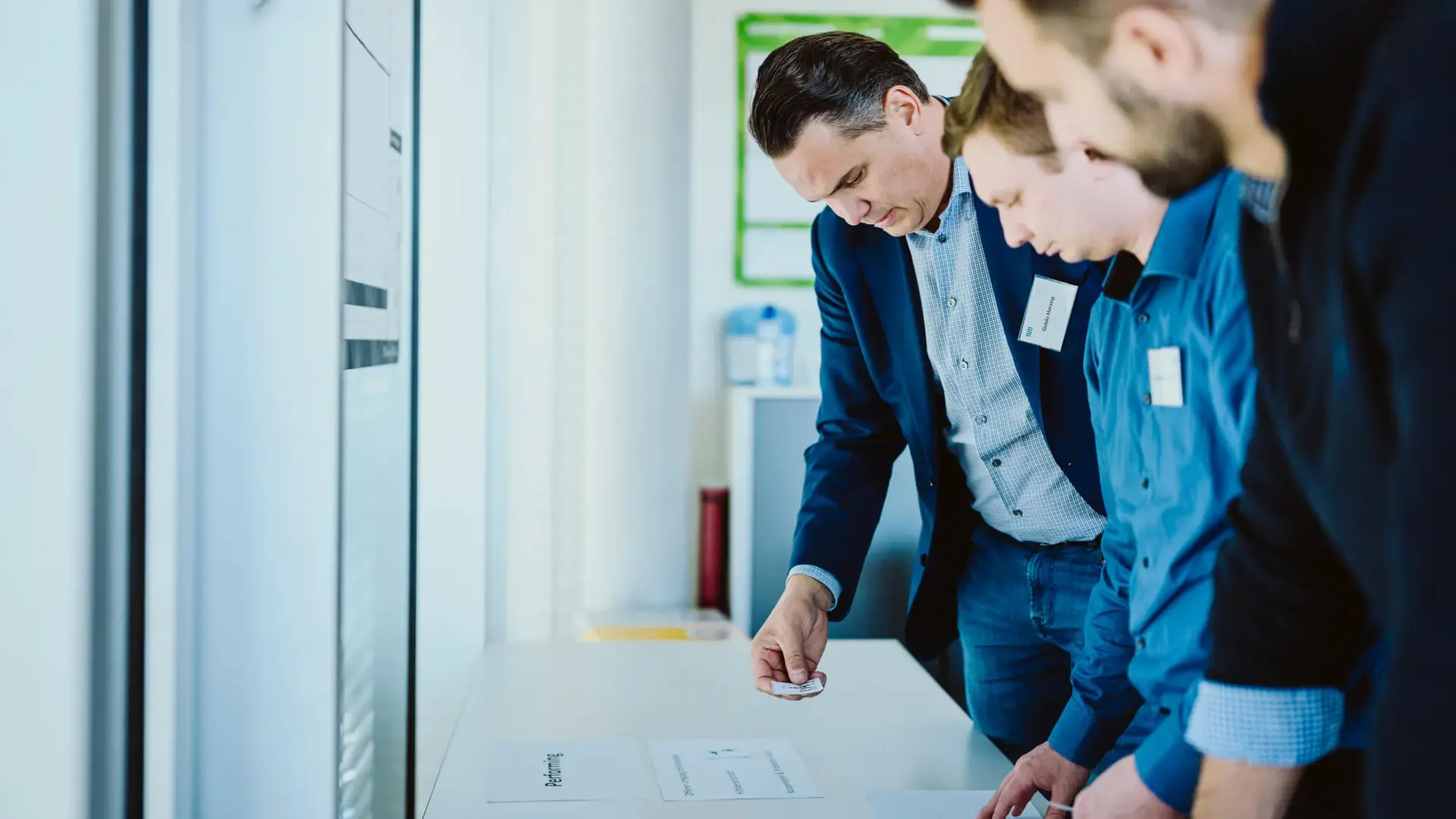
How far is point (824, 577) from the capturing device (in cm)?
143

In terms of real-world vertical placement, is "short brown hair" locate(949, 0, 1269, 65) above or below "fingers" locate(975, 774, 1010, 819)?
above

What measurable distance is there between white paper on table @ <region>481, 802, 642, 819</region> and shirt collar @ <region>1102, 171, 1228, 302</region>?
2.20ft

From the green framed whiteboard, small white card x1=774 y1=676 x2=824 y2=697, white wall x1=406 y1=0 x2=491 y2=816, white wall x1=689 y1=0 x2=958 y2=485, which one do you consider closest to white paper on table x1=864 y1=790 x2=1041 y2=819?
small white card x1=774 y1=676 x2=824 y2=697

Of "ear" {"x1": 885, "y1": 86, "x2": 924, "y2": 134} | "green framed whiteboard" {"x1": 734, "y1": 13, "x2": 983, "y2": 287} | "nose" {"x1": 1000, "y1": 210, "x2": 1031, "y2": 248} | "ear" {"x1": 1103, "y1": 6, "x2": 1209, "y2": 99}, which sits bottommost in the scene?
"nose" {"x1": 1000, "y1": 210, "x2": 1031, "y2": 248}

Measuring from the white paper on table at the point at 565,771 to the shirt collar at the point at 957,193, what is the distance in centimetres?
70

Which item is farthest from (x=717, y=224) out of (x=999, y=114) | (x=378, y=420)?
(x=999, y=114)

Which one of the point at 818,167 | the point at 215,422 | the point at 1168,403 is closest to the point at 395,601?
the point at 215,422

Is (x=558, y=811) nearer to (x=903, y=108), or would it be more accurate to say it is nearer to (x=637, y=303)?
(x=903, y=108)

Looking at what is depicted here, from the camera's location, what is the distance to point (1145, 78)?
0.68 m

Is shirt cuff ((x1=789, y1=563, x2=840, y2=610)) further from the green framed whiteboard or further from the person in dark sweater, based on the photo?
the green framed whiteboard

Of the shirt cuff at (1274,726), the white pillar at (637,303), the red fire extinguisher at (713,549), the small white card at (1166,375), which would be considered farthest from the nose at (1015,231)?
the red fire extinguisher at (713,549)

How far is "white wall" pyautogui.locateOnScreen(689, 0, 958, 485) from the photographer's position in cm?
340

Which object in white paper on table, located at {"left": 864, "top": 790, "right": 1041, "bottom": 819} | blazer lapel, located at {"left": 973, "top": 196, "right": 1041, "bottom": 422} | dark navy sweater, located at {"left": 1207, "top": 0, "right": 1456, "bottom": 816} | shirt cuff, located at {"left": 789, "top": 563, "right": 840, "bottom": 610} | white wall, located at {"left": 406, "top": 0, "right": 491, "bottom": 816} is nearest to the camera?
dark navy sweater, located at {"left": 1207, "top": 0, "right": 1456, "bottom": 816}

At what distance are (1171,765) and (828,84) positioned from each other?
2.64 ft
